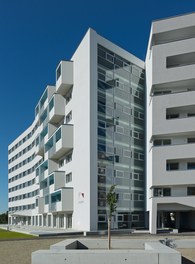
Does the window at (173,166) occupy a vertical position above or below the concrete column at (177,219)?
above

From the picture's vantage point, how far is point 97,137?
4047 cm

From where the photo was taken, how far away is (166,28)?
4069cm

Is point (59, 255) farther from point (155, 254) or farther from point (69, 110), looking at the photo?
point (69, 110)

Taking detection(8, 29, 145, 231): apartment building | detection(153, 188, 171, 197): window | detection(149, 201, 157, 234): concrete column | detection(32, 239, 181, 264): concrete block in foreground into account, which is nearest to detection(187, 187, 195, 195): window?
detection(153, 188, 171, 197): window

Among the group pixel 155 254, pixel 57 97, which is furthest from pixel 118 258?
pixel 57 97

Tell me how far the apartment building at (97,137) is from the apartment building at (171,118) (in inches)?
125

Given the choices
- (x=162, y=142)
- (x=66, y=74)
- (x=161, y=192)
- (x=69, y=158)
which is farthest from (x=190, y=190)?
(x=66, y=74)

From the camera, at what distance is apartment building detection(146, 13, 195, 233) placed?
37938 mm

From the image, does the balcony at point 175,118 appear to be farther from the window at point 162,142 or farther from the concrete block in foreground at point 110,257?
the concrete block in foreground at point 110,257

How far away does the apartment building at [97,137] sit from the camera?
39969 mm

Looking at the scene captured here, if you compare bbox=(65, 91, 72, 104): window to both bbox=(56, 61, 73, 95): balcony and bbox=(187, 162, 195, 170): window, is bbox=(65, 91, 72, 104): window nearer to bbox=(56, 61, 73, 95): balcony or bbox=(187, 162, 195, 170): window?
bbox=(56, 61, 73, 95): balcony

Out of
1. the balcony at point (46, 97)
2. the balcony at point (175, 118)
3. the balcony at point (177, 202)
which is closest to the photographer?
the balcony at point (177, 202)

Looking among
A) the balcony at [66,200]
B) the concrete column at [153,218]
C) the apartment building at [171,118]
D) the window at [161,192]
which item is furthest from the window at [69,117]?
the concrete column at [153,218]

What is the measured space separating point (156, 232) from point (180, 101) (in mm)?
13700
